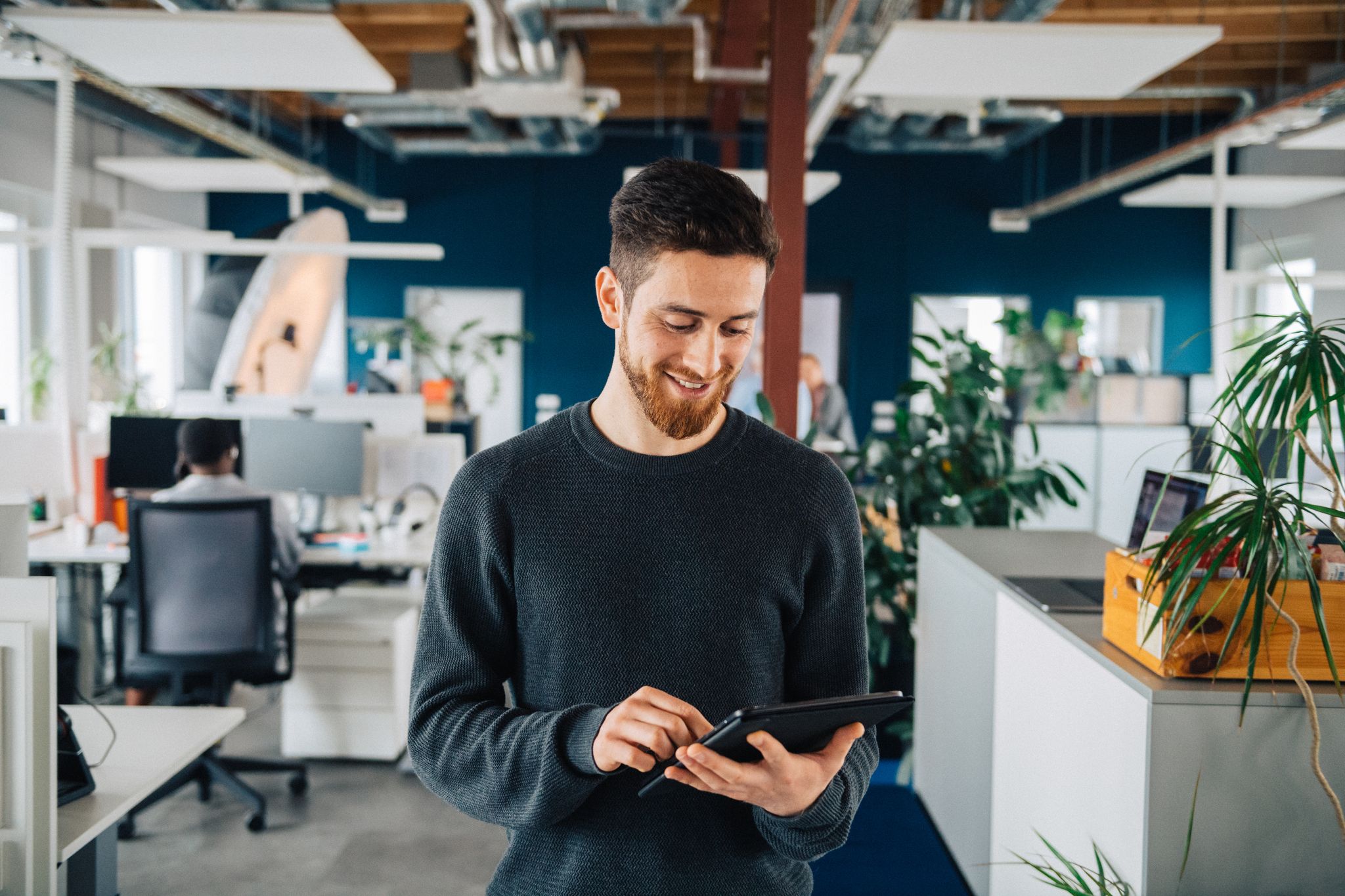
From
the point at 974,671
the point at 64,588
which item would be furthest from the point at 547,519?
the point at 64,588

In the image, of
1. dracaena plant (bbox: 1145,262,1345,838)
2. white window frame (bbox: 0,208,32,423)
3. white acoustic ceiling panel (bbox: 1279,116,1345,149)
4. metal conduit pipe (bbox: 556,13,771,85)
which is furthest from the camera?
Answer: white window frame (bbox: 0,208,32,423)

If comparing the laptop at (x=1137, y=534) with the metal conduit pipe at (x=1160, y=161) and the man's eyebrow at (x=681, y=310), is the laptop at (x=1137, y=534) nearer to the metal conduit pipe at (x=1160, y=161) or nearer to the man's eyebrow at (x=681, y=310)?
the man's eyebrow at (x=681, y=310)

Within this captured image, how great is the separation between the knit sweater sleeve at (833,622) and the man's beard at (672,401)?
0.17 metres

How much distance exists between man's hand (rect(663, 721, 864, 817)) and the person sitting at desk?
9.23ft

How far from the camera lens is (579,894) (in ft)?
3.61

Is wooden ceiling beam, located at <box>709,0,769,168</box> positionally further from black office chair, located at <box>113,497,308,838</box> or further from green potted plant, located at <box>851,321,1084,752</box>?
black office chair, located at <box>113,497,308,838</box>

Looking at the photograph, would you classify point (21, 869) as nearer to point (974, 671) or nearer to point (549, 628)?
point (549, 628)

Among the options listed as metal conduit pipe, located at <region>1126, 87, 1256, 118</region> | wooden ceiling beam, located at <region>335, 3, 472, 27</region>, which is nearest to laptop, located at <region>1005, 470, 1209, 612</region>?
wooden ceiling beam, located at <region>335, 3, 472, 27</region>

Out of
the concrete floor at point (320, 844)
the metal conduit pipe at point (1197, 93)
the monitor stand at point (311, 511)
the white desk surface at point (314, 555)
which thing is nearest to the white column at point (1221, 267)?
the metal conduit pipe at point (1197, 93)

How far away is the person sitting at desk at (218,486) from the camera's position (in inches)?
137

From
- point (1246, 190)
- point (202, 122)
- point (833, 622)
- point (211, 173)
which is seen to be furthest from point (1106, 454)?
point (211, 173)

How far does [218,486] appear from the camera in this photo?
3.53 m

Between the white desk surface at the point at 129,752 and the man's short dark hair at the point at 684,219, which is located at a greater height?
the man's short dark hair at the point at 684,219

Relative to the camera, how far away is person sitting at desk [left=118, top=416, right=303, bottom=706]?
347cm
